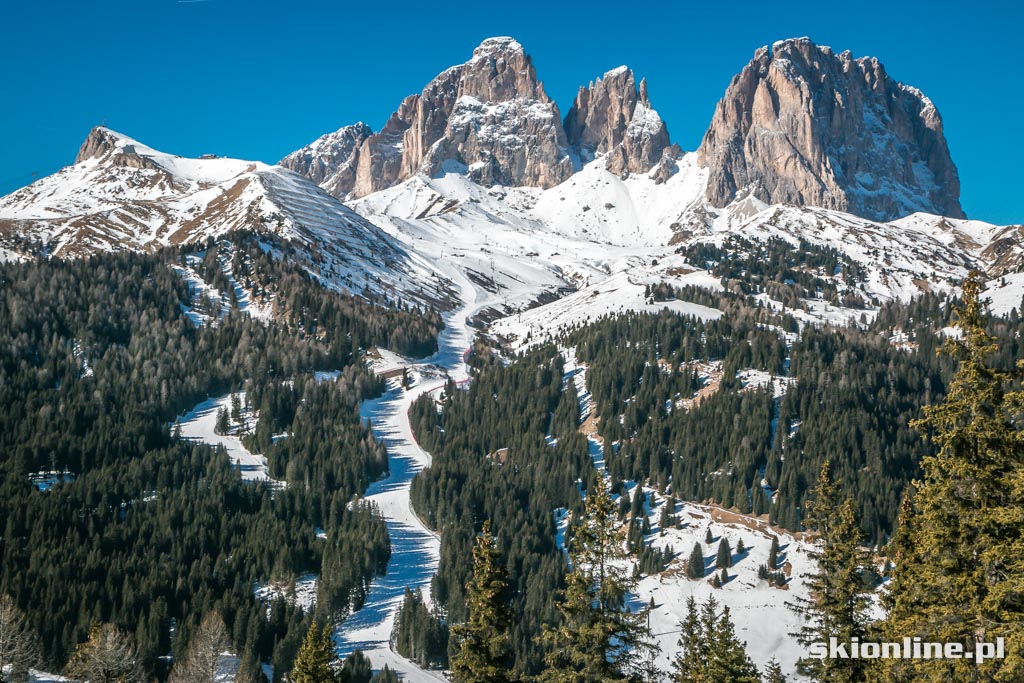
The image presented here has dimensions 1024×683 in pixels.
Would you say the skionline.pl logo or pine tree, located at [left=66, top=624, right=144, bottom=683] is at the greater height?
the skionline.pl logo

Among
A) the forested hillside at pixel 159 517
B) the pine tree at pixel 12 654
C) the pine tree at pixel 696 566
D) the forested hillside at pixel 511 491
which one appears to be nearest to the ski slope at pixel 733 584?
the pine tree at pixel 696 566

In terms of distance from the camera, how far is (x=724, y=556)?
134750mm

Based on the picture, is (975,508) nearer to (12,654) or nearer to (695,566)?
(12,654)

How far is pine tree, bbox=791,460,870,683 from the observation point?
36.6 metres

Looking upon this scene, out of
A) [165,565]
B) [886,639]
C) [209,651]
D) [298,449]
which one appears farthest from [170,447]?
[886,639]

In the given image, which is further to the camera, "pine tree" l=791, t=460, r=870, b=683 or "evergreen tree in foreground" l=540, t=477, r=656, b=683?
"pine tree" l=791, t=460, r=870, b=683

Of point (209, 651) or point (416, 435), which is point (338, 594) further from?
point (416, 435)

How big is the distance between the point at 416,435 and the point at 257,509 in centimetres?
5034

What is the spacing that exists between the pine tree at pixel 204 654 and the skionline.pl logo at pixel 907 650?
72199 mm

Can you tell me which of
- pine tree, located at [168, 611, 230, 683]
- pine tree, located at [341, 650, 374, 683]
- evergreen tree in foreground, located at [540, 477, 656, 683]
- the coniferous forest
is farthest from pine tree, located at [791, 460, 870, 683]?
pine tree, located at [341, 650, 374, 683]

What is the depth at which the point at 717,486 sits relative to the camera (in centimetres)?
15550

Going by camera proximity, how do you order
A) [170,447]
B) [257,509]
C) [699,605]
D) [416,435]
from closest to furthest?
1. [699,605]
2. [257,509]
3. [170,447]
4. [416,435]

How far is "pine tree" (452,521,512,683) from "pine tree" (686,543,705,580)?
106 metres

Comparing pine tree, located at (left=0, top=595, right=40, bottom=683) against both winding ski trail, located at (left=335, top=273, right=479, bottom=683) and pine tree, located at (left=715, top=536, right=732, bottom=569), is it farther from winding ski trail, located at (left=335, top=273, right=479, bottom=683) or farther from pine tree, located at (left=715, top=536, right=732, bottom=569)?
pine tree, located at (left=715, top=536, right=732, bottom=569)
